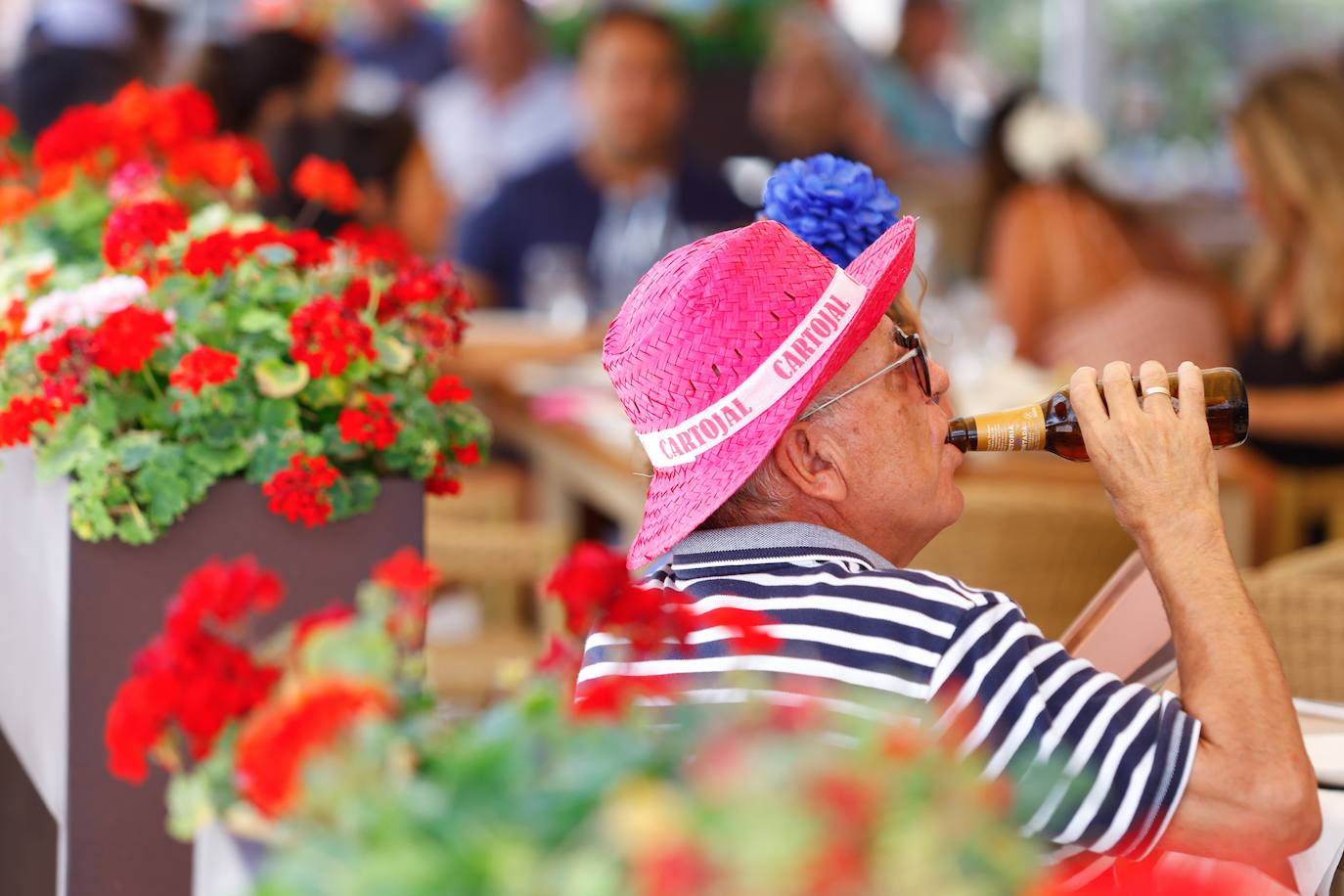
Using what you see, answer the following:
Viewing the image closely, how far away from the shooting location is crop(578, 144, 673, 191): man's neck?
546cm

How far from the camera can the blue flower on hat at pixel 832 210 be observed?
5.80 ft

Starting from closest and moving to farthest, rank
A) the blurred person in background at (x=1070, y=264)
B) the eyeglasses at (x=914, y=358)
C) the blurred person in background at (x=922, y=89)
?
1. the eyeglasses at (x=914, y=358)
2. the blurred person in background at (x=1070, y=264)
3. the blurred person in background at (x=922, y=89)

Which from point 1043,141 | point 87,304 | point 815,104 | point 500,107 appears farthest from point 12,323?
point 500,107

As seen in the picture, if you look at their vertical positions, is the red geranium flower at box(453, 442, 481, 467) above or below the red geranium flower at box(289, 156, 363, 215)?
below

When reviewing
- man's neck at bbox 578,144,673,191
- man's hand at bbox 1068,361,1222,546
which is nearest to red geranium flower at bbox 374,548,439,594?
man's hand at bbox 1068,361,1222,546

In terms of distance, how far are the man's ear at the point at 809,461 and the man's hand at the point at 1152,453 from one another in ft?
0.67

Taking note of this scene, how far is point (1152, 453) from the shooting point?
4.34 ft

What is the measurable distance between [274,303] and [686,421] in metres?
0.61

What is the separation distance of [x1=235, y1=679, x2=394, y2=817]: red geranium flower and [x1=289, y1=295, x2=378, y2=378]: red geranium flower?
37.3 inches

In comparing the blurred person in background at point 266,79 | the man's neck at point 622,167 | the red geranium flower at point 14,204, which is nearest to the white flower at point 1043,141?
the man's neck at point 622,167

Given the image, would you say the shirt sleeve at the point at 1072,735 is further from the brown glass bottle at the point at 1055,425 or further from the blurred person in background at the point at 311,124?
the blurred person in background at the point at 311,124

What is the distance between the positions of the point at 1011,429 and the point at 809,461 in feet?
0.72

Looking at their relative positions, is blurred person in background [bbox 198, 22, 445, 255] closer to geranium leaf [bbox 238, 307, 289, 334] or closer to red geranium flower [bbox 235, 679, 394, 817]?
geranium leaf [bbox 238, 307, 289, 334]

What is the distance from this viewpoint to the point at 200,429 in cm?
166
